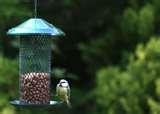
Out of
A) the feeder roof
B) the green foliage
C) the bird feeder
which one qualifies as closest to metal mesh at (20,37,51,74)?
the bird feeder

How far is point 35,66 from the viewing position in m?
7.07

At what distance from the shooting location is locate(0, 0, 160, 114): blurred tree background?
11203mm

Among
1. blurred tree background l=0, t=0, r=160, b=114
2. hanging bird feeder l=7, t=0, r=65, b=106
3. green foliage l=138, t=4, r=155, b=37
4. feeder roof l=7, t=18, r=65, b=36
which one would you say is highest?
feeder roof l=7, t=18, r=65, b=36

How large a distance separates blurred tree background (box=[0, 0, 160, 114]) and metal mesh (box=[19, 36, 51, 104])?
3.92 metres

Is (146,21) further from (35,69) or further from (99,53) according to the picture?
(35,69)

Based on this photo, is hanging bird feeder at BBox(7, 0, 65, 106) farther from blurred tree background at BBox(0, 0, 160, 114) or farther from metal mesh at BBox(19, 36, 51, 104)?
blurred tree background at BBox(0, 0, 160, 114)

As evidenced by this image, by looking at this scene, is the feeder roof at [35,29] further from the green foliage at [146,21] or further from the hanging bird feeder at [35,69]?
the green foliage at [146,21]

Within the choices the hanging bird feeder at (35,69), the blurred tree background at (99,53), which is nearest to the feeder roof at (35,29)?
the hanging bird feeder at (35,69)

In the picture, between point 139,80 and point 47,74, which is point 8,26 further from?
point 47,74

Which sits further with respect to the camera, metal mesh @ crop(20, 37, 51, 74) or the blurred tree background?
the blurred tree background

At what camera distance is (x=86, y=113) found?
13023 millimetres

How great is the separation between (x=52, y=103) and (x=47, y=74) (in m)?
0.49

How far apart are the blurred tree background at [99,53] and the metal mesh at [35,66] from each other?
3916 mm

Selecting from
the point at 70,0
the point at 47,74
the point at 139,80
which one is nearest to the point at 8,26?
the point at 70,0
